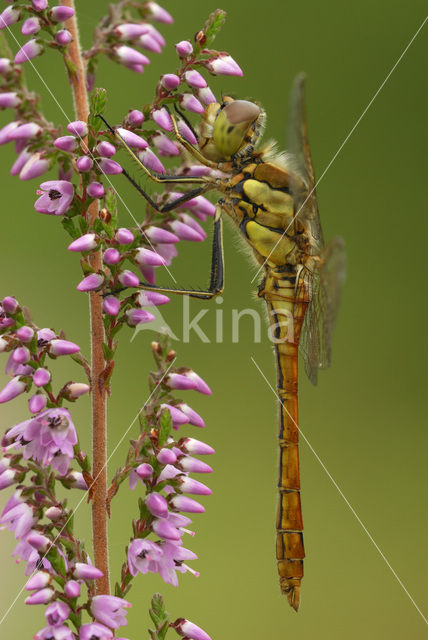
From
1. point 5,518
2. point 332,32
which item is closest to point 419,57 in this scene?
point 332,32

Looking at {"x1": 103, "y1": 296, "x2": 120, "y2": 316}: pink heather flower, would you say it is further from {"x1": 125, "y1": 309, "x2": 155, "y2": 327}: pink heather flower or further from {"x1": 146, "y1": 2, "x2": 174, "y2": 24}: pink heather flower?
{"x1": 146, "y1": 2, "x2": 174, "y2": 24}: pink heather flower

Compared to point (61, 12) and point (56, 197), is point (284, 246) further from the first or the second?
point (61, 12)

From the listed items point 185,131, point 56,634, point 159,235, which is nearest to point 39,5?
point 185,131

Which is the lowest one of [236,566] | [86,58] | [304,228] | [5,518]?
[236,566]

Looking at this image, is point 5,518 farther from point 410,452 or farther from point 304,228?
point 410,452

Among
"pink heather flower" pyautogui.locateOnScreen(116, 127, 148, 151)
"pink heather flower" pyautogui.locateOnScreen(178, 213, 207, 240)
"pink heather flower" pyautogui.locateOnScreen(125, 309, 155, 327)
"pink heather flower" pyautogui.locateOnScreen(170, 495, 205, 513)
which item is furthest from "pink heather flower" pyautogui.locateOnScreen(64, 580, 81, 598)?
"pink heather flower" pyautogui.locateOnScreen(116, 127, 148, 151)

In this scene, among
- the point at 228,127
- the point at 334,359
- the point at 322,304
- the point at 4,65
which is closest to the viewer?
the point at 4,65
